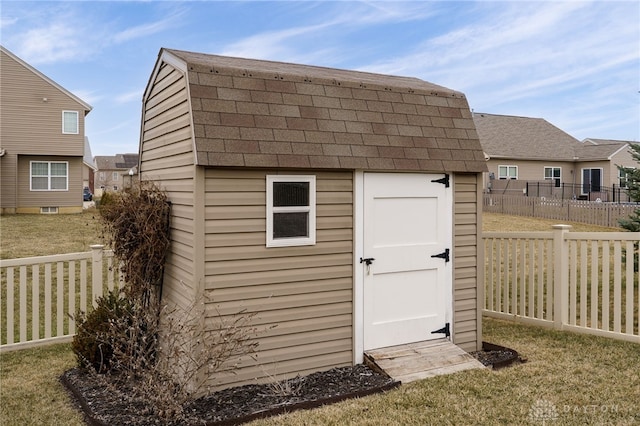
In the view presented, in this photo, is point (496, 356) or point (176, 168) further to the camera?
point (496, 356)

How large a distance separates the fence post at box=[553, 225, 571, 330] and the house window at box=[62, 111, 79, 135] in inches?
887

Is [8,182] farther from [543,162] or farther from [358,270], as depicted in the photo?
[543,162]

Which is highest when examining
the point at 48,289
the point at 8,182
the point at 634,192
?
the point at 8,182

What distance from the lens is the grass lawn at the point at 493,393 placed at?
13.0 feet

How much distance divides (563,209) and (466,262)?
17107 millimetres

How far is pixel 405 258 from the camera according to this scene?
18.0 feet

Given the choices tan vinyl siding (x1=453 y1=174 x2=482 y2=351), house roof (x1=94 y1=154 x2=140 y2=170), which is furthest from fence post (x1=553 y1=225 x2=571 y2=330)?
house roof (x1=94 y1=154 x2=140 y2=170)

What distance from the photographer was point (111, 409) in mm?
4285

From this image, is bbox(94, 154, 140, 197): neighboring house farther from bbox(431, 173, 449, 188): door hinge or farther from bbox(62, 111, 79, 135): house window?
bbox(431, 173, 449, 188): door hinge

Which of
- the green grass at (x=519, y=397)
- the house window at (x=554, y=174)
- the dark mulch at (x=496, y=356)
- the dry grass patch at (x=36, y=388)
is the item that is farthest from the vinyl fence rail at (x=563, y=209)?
the dry grass patch at (x=36, y=388)

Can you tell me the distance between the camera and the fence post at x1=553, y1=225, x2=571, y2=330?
21.4 ft

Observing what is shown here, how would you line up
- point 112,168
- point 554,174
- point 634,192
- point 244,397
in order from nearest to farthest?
point 244,397 < point 634,192 < point 554,174 < point 112,168

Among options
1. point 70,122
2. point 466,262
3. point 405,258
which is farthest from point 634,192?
point 70,122

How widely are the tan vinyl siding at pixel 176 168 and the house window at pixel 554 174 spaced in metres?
27.3
